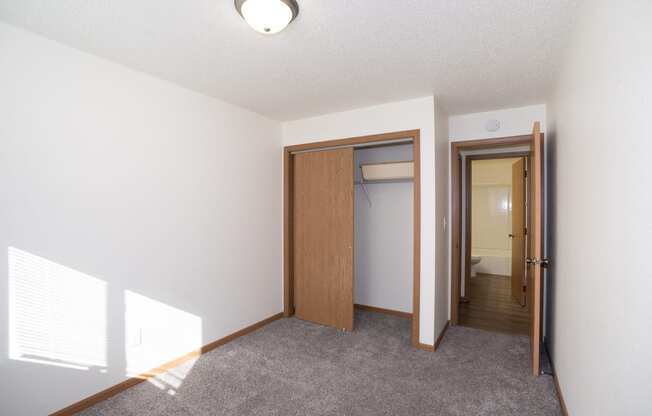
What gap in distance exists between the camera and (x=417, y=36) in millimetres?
2000

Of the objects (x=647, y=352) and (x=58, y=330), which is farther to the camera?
(x=58, y=330)

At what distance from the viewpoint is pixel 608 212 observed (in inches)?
51.3

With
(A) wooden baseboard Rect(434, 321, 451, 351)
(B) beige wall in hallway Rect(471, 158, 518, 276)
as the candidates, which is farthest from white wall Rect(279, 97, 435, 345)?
(B) beige wall in hallway Rect(471, 158, 518, 276)

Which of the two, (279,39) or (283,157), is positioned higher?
(279,39)

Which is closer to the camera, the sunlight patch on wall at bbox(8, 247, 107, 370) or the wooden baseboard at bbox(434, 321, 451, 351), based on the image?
the sunlight patch on wall at bbox(8, 247, 107, 370)

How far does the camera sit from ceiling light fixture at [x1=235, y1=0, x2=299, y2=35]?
1.60 m

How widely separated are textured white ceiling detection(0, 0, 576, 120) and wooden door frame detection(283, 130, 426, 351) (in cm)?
46

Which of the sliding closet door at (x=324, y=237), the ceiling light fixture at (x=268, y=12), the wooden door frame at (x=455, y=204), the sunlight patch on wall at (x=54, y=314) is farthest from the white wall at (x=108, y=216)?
the wooden door frame at (x=455, y=204)

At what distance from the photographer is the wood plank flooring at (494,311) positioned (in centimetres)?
374

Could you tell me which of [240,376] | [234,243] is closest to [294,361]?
[240,376]

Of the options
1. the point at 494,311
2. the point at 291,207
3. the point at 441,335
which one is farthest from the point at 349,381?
the point at 494,311

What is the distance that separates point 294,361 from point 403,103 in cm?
265

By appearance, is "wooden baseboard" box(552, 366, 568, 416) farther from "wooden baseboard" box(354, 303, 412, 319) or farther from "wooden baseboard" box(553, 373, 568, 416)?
"wooden baseboard" box(354, 303, 412, 319)

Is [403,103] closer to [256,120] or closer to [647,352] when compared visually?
[256,120]
